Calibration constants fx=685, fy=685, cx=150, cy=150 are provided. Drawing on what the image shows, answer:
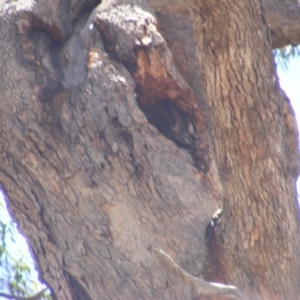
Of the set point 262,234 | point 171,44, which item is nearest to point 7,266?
point 171,44

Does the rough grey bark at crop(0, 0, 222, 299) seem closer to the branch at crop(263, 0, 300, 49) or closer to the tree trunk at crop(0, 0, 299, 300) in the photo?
the tree trunk at crop(0, 0, 299, 300)

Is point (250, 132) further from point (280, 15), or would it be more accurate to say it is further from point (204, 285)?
point (280, 15)

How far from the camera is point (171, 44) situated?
3.58m

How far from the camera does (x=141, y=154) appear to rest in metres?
2.97

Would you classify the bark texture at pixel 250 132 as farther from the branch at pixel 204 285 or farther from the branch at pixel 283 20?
the branch at pixel 283 20

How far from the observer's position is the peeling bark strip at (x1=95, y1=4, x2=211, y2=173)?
3117mm

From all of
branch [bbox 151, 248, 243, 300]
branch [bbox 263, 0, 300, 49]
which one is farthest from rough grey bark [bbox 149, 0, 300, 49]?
branch [bbox 151, 248, 243, 300]

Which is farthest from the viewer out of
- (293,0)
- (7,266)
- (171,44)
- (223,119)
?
(7,266)

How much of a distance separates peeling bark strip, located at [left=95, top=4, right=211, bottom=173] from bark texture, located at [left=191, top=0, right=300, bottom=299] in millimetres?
507

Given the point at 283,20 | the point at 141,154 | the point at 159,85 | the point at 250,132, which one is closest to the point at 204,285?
the point at 250,132

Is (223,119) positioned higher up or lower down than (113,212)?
higher up

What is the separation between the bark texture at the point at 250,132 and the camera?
8.39ft

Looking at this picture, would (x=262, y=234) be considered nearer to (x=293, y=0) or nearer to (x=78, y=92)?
(x=78, y=92)

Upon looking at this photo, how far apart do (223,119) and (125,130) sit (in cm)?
55
